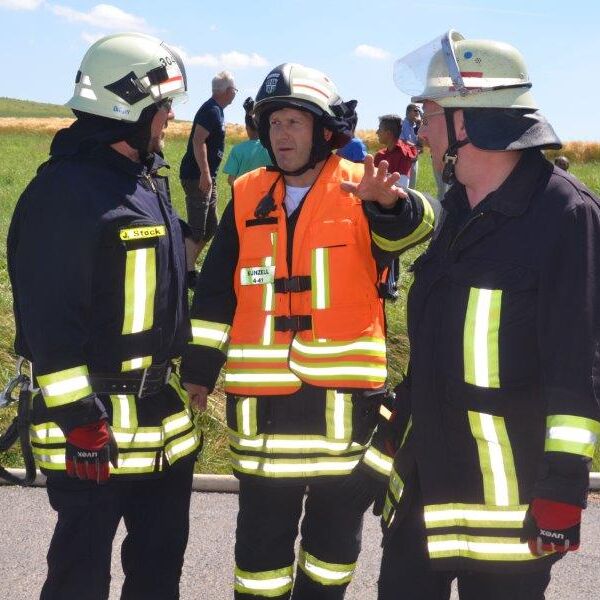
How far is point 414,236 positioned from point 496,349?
2.58ft

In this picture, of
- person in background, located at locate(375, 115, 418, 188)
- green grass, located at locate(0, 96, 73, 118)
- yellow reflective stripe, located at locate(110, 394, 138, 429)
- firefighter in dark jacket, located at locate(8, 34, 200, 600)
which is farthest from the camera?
green grass, located at locate(0, 96, 73, 118)

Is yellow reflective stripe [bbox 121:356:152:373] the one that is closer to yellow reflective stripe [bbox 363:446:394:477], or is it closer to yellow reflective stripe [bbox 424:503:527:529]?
yellow reflective stripe [bbox 363:446:394:477]

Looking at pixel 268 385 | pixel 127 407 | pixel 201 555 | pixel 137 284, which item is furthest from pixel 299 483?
pixel 201 555

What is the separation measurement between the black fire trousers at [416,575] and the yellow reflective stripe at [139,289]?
3.72 feet

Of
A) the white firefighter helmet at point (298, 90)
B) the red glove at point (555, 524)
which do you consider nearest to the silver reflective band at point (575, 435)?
the red glove at point (555, 524)

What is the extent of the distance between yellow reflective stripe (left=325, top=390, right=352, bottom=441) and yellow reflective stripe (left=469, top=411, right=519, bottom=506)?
0.75m

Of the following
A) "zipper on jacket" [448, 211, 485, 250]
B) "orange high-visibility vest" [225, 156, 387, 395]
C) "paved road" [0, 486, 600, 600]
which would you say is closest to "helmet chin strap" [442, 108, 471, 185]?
"zipper on jacket" [448, 211, 485, 250]

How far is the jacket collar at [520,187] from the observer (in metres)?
2.23

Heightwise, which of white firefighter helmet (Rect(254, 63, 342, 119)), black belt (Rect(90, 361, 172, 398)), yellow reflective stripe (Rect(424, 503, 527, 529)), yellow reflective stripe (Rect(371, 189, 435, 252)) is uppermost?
white firefighter helmet (Rect(254, 63, 342, 119))

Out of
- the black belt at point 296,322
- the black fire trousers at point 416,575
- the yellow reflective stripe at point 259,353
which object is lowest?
the black fire trousers at point 416,575

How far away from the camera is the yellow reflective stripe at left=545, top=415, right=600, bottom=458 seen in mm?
2119

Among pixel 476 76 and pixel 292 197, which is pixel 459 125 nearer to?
pixel 476 76

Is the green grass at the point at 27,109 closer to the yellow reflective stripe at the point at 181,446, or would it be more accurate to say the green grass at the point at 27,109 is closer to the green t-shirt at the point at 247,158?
the green t-shirt at the point at 247,158

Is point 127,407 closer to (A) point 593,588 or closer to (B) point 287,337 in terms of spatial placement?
(B) point 287,337
